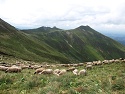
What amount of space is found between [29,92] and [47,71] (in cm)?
724

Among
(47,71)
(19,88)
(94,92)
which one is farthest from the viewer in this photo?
(47,71)

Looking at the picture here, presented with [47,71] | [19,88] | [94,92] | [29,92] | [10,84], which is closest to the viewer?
[94,92]

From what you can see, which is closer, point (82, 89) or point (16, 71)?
point (82, 89)

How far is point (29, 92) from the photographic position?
43.2 feet

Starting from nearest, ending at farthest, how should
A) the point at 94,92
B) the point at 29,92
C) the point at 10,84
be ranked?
the point at 94,92 → the point at 29,92 → the point at 10,84

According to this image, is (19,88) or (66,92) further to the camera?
(19,88)

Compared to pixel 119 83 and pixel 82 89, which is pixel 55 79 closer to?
pixel 82 89

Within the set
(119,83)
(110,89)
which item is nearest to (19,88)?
(110,89)

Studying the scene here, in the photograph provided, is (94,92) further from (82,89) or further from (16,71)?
(16,71)

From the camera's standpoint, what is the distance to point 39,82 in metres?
15.5

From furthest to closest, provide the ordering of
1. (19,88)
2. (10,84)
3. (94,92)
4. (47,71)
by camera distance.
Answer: (47,71)
(10,84)
(19,88)
(94,92)

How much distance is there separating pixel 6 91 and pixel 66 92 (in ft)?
13.8

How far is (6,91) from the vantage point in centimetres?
1336

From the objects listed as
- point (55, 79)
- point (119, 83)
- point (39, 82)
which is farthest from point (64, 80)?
point (119, 83)
